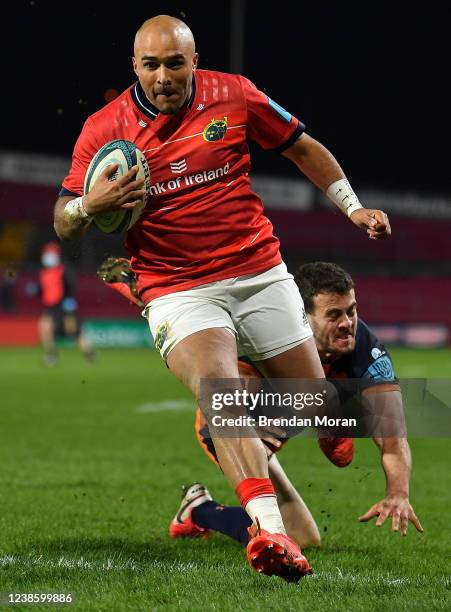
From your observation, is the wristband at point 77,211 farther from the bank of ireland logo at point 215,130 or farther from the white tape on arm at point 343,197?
the white tape on arm at point 343,197

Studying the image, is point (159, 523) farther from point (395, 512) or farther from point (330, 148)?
point (330, 148)

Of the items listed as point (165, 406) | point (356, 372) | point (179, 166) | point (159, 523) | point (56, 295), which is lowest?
point (165, 406)

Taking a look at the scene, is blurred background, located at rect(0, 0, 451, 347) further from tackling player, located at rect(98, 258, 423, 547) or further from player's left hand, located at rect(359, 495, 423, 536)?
player's left hand, located at rect(359, 495, 423, 536)

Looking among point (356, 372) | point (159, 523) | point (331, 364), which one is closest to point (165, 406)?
point (159, 523)

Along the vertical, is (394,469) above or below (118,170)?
below

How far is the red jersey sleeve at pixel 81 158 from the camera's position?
4.13 metres

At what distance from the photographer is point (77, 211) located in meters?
3.93

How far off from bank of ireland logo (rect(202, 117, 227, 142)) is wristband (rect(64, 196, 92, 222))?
606 mm

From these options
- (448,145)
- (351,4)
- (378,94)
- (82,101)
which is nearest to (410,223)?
(448,145)

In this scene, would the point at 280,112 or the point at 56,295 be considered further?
the point at 56,295

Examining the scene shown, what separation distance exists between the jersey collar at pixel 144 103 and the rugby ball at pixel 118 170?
0.19 meters

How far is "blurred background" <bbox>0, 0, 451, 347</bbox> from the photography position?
84.6 feet

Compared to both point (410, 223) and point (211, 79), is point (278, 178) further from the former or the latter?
point (211, 79)

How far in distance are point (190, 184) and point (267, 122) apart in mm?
472
